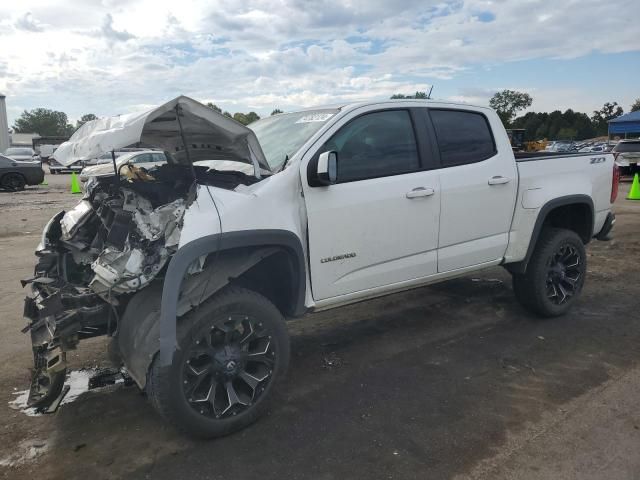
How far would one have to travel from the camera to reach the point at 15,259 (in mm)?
8148

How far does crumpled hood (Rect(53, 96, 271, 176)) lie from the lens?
10.1 ft

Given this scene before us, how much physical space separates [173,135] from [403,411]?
2.46m

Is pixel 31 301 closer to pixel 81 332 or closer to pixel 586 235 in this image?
pixel 81 332

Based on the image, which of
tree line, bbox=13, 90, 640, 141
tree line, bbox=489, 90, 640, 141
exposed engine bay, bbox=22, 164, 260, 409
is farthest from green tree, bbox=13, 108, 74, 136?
exposed engine bay, bbox=22, 164, 260, 409

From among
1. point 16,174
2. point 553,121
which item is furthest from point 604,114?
point 16,174

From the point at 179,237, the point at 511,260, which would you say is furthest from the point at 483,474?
the point at 511,260

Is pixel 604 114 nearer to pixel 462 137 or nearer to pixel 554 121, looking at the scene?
pixel 554 121

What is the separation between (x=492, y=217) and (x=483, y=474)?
2366mm

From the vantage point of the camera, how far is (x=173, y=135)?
3.70 metres

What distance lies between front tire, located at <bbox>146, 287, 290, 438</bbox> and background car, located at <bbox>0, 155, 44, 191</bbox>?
19.9 metres

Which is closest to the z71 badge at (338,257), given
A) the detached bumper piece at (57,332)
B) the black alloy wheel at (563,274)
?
the detached bumper piece at (57,332)

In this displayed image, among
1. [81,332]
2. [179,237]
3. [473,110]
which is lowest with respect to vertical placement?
[81,332]

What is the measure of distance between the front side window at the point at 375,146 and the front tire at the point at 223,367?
1151mm

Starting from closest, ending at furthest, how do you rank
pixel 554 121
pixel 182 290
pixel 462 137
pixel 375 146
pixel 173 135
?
pixel 182 290 < pixel 173 135 < pixel 375 146 < pixel 462 137 < pixel 554 121
